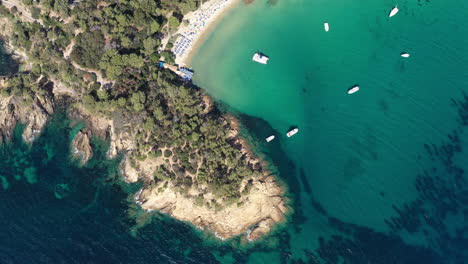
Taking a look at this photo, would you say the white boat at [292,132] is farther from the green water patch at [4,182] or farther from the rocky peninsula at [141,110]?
the green water patch at [4,182]

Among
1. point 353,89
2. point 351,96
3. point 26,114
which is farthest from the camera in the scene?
point 351,96

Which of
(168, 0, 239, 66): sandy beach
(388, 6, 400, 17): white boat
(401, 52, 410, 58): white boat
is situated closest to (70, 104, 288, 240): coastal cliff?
(168, 0, 239, 66): sandy beach

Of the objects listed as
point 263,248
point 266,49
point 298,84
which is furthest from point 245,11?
point 263,248

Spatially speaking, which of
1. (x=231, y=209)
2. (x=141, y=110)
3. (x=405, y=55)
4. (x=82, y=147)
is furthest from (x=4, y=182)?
(x=405, y=55)

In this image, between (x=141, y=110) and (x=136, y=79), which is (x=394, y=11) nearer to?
(x=136, y=79)

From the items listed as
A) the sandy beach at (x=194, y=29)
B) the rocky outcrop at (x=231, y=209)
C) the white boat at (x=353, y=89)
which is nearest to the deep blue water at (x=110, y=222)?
the rocky outcrop at (x=231, y=209)

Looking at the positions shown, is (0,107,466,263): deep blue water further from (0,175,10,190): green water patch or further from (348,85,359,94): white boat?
(348,85,359,94): white boat
